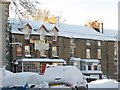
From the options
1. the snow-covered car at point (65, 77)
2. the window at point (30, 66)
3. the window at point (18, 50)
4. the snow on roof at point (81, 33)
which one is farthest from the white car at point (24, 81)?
the snow on roof at point (81, 33)

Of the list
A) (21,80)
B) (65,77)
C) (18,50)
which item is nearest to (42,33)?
(18,50)

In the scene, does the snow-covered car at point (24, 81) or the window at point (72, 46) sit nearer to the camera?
the snow-covered car at point (24, 81)

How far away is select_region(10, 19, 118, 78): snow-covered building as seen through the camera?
63184 millimetres

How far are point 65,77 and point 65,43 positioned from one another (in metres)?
44.7

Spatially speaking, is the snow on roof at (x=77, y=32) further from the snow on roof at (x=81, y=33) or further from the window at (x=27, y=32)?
the window at (x=27, y=32)

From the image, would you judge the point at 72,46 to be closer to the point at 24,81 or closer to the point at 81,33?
the point at 81,33

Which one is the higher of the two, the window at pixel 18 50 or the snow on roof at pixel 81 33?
the snow on roof at pixel 81 33

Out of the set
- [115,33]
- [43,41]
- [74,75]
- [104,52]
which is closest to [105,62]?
[104,52]

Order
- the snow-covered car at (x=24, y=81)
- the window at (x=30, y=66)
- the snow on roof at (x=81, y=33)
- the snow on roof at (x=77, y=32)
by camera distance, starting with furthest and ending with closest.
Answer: the snow on roof at (x=81, y=33), the snow on roof at (x=77, y=32), the window at (x=30, y=66), the snow-covered car at (x=24, y=81)

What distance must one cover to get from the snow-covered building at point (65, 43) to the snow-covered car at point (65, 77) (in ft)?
116

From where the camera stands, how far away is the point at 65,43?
67.5 metres

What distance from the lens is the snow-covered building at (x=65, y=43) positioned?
207 feet

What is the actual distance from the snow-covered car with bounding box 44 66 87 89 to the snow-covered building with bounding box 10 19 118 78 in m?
35.2

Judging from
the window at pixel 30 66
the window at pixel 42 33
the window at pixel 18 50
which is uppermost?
the window at pixel 42 33
